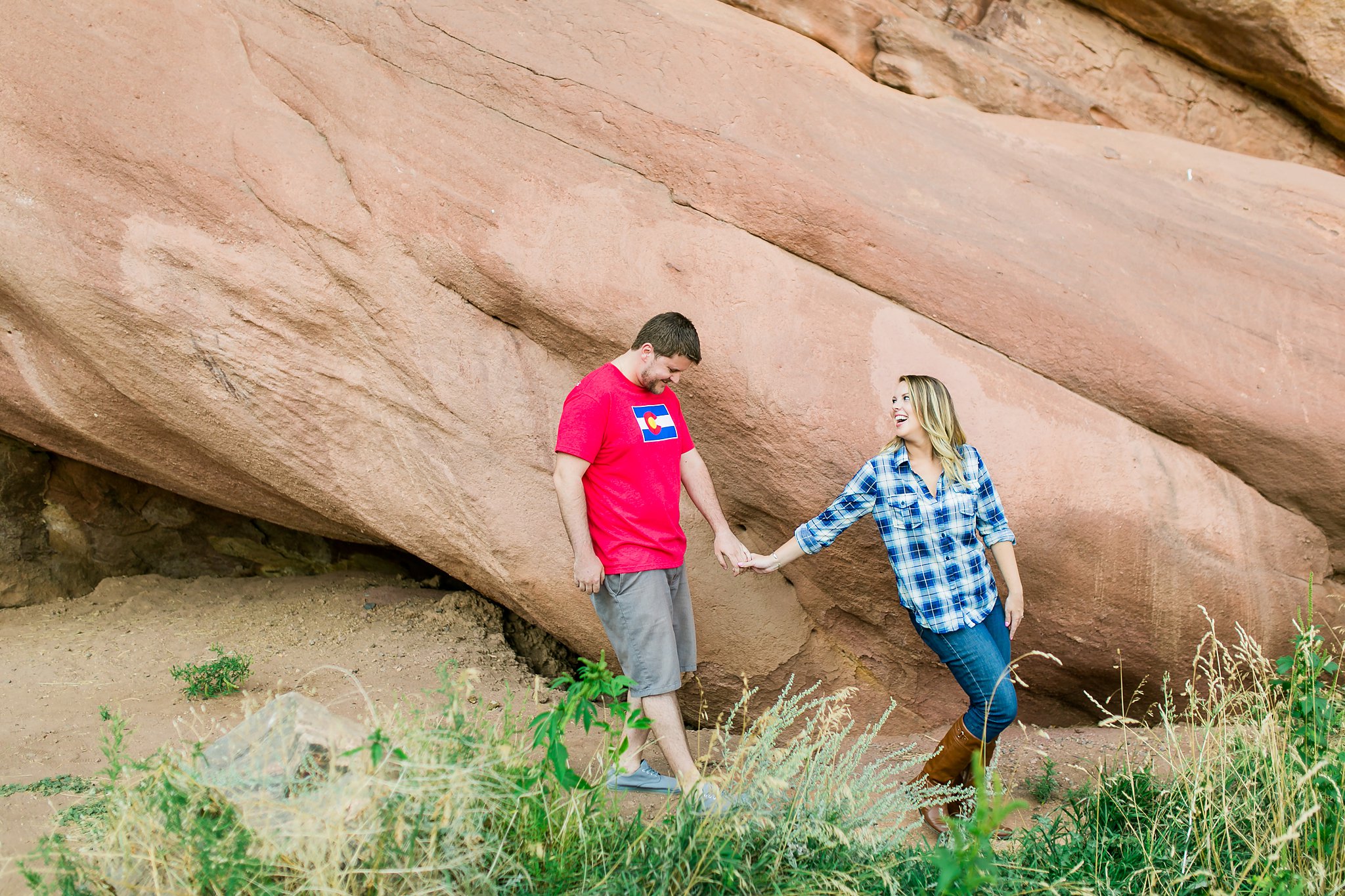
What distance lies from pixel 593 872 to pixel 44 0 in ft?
14.1

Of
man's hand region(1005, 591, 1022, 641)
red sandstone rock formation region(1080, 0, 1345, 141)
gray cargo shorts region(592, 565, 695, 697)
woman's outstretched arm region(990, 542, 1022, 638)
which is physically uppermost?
red sandstone rock formation region(1080, 0, 1345, 141)

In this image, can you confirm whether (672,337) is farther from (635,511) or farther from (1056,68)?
(1056,68)

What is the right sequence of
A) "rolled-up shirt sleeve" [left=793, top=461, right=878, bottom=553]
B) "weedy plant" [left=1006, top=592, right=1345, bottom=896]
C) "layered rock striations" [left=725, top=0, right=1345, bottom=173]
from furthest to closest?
"layered rock striations" [left=725, top=0, right=1345, bottom=173] → "rolled-up shirt sleeve" [left=793, top=461, right=878, bottom=553] → "weedy plant" [left=1006, top=592, right=1345, bottom=896]

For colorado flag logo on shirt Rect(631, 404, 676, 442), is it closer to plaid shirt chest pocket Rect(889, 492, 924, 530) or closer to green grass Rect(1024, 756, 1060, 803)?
plaid shirt chest pocket Rect(889, 492, 924, 530)

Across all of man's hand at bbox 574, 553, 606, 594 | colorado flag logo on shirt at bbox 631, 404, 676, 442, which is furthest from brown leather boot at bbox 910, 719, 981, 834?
colorado flag logo on shirt at bbox 631, 404, 676, 442

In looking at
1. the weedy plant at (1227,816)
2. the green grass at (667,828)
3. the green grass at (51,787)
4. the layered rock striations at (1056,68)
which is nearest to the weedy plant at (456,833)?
the green grass at (667,828)

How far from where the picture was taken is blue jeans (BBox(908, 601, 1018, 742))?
11.2 ft

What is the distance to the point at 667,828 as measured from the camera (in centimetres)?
268

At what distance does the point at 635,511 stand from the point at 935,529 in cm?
108

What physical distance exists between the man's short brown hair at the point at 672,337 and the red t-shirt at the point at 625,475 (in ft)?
0.58

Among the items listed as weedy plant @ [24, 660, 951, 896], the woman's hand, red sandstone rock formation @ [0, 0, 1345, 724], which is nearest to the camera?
weedy plant @ [24, 660, 951, 896]

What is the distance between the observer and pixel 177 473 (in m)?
4.59

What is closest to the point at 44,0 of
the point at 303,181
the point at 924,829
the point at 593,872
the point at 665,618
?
the point at 303,181

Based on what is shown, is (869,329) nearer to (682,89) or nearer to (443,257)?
(682,89)
